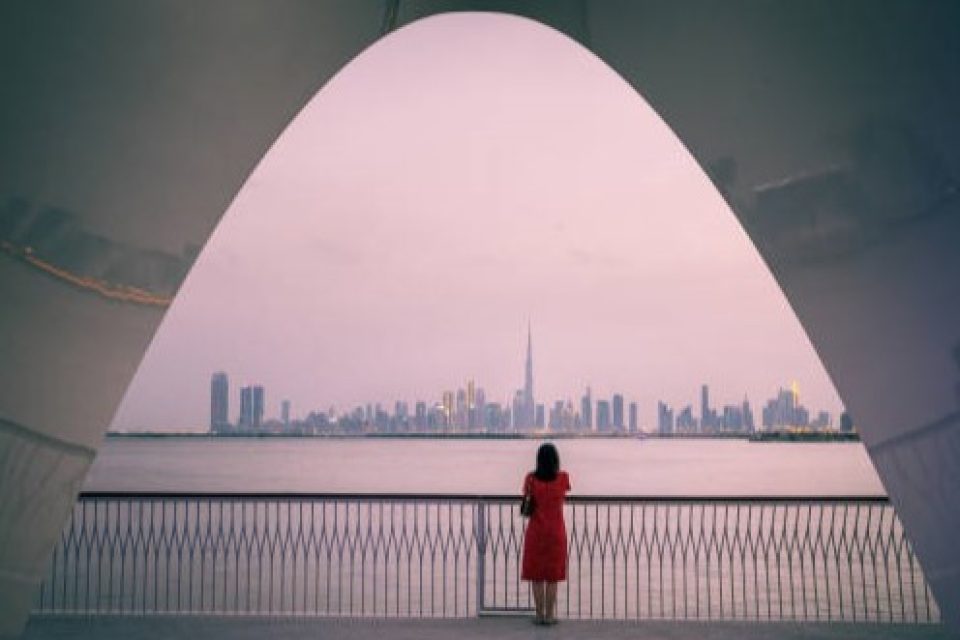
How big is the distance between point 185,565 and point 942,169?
14407 millimetres

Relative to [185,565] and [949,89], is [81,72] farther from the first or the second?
[185,565]

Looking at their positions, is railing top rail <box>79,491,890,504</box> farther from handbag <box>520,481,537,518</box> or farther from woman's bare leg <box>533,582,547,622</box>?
woman's bare leg <box>533,582,547,622</box>

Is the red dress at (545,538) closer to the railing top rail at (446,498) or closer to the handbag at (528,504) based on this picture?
the handbag at (528,504)

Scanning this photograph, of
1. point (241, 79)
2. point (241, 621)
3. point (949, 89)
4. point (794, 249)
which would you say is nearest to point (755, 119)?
point (794, 249)

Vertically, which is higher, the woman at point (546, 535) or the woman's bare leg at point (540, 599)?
the woman at point (546, 535)

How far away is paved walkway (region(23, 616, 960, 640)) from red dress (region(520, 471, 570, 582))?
1.35ft

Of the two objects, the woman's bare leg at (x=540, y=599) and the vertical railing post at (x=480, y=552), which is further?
the vertical railing post at (x=480, y=552)

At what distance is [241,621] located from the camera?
746 cm

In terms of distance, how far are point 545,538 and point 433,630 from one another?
1.06m

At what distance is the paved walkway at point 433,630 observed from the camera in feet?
22.6

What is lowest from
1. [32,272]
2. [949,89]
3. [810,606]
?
[810,606]

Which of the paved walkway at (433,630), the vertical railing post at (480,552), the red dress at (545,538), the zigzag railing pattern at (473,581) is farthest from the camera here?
the zigzag railing pattern at (473,581)

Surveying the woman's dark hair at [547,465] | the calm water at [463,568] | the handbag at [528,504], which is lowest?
the calm water at [463,568]

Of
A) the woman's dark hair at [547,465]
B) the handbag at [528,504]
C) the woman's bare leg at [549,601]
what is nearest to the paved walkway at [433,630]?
the woman's bare leg at [549,601]
